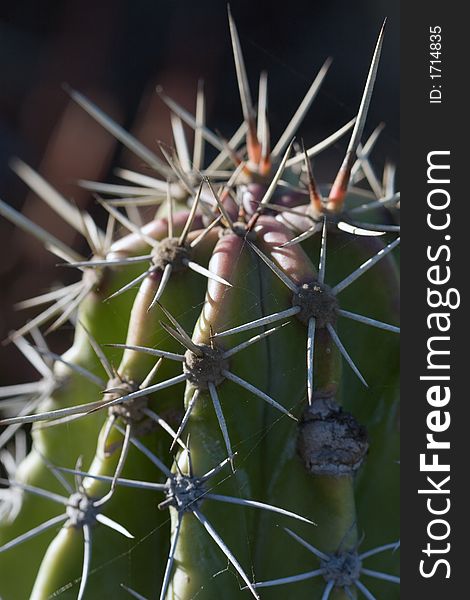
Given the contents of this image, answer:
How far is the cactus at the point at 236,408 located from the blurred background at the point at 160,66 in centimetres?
213

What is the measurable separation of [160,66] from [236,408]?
10.0ft

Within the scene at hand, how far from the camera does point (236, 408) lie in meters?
1.29

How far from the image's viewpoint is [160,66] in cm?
400

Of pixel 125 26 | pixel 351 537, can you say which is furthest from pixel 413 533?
pixel 125 26

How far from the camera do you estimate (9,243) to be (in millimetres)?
3342

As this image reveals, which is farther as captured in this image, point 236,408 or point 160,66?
point 160,66

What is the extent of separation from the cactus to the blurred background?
213 centimetres

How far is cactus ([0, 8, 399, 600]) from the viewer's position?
49.5 inches

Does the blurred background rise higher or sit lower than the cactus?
higher

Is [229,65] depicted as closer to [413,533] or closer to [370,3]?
[370,3]

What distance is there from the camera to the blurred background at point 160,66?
12.1 feet

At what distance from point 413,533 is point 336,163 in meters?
2.66

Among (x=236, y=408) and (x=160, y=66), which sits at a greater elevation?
(x=160, y=66)

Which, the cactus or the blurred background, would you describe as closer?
the cactus
